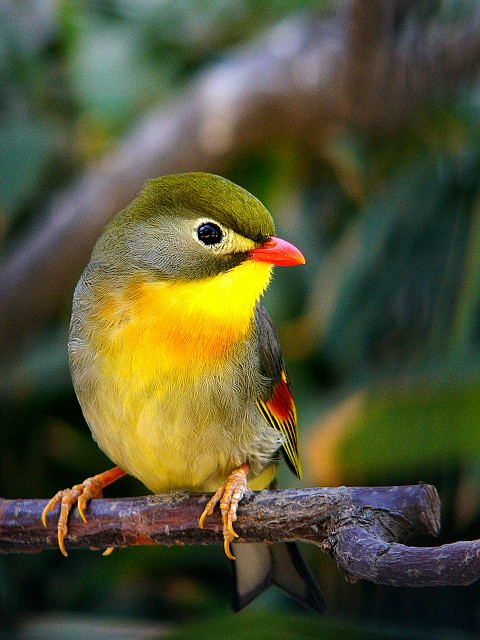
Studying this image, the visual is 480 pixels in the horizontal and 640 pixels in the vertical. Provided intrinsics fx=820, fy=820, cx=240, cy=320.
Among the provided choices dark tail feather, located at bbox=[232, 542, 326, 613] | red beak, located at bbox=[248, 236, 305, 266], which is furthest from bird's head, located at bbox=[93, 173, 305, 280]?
dark tail feather, located at bbox=[232, 542, 326, 613]

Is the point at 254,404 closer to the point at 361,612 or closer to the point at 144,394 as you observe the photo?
the point at 144,394

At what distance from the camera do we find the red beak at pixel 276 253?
1958 millimetres

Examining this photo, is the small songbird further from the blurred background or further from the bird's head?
the blurred background

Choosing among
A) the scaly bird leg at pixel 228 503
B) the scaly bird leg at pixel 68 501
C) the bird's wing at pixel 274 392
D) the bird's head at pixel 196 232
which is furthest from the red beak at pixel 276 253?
the scaly bird leg at pixel 68 501

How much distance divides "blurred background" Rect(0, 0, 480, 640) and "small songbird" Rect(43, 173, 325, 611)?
0.72 m

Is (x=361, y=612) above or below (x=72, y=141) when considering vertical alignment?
A: below

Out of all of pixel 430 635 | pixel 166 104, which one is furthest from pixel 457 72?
pixel 430 635

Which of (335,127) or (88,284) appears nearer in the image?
(88,284)

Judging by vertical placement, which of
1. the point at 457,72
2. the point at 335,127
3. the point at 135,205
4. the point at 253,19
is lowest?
the point at 135,205

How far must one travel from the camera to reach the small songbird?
201 centimetres

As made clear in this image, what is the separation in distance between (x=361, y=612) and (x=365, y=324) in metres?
1.53

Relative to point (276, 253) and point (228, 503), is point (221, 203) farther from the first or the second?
point (228, 503)

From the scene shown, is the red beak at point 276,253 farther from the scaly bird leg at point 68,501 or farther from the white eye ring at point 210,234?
the scaly bird leg at point 68,501

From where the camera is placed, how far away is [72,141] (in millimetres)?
4871
